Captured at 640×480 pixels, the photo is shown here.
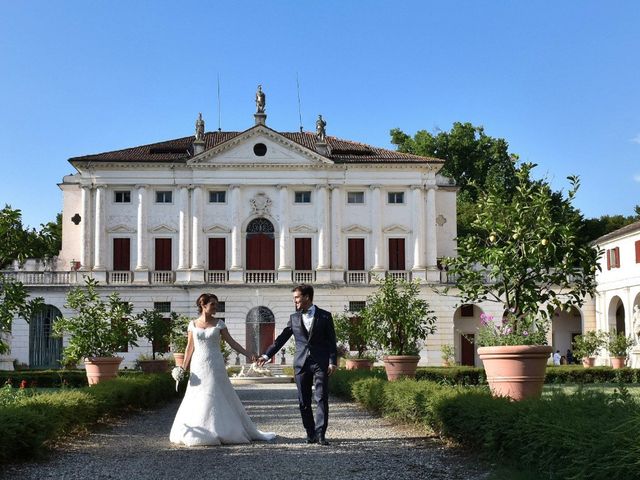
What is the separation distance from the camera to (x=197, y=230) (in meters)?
43.1

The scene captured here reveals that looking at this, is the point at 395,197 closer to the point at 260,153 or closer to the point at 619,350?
the point at 260,153

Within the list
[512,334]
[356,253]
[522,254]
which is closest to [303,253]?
[356,253]

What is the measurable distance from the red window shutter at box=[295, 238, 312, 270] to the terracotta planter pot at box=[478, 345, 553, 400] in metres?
33.0

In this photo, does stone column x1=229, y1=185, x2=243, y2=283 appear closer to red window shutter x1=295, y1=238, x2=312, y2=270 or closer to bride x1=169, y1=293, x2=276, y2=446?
red window shutter x1=295, y1=238, x2=312, y2=270

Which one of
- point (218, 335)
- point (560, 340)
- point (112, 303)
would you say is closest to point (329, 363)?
point (218, 335)

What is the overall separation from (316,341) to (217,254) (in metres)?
33.5

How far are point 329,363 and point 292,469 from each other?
2.21 metres

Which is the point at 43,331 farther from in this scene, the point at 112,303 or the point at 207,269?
the point at 112,303

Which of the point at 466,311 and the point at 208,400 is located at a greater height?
the point at 466,311

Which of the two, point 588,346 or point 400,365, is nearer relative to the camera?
point 400,365

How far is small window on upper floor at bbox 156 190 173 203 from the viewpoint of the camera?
143 ft

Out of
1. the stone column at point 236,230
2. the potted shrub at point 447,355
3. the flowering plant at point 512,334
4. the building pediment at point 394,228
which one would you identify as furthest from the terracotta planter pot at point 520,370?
the building pediment at point 394,228

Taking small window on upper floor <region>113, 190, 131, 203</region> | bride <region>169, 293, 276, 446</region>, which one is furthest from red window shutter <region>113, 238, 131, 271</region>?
bride <region>169, 293, 276, 446</region>

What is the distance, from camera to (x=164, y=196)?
43594 mm
